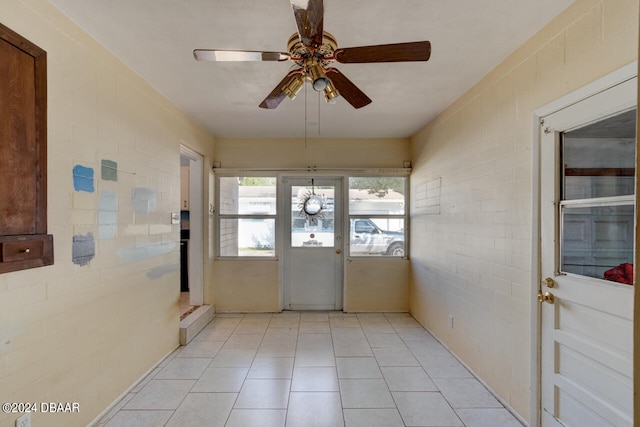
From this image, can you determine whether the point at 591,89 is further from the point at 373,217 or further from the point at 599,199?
the point at 373,217

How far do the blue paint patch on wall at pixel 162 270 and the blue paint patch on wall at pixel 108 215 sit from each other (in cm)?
61

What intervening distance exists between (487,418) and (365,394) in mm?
846

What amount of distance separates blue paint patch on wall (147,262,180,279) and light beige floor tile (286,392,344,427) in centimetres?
157

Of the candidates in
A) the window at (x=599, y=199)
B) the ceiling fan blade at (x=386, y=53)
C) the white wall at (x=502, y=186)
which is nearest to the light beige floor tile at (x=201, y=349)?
the white wall at (x=502, y=186)

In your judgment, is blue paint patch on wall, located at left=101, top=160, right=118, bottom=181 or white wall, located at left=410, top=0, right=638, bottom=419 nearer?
white wall, located at left=410, top=0, right=638, bottom=419

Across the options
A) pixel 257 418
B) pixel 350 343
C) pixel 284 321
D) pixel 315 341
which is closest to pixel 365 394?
pixel 257 418

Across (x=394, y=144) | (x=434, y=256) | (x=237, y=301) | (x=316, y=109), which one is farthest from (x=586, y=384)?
(x=237, y=301)

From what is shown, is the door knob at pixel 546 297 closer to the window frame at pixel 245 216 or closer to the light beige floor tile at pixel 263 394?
the light beige floor tile at pixel 263 394

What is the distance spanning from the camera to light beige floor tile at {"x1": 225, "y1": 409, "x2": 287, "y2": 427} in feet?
6.79

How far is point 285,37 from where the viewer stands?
198 centimetres

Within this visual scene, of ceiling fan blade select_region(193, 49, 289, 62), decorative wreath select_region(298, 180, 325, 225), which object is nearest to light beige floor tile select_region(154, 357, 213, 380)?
decorative wreath select_region(298, 180, 325, 225)

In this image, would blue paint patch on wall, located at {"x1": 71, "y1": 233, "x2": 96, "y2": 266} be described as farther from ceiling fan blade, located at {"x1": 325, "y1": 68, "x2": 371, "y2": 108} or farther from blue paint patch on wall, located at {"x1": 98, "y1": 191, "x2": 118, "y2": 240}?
ceiling fan blade, located at {"x1": 325, "y1": 68, "x2": 371, "y2": 108}

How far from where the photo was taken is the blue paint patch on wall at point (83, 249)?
188cm

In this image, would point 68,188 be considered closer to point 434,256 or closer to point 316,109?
point 316,109
